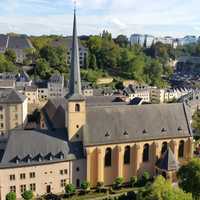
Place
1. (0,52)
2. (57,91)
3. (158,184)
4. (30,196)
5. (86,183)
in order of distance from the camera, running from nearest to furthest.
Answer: (158,184) → (30,196) → (86,183) → (57,91) → (0,52)

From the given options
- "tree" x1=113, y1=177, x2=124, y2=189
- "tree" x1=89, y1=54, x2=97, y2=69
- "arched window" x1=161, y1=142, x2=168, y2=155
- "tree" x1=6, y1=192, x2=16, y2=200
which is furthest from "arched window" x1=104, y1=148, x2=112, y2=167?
"tree" x1=89, y1=54, x2=97, y2=69

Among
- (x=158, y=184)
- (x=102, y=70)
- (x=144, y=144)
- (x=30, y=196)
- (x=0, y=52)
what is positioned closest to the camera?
(x=158, y=184)

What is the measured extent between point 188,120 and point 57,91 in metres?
70.6

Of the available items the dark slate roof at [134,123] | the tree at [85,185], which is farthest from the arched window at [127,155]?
the tree at [85,185]

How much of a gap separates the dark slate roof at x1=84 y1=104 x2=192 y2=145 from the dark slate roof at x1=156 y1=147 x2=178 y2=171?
12.8ft

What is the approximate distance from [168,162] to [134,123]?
32.7 ft

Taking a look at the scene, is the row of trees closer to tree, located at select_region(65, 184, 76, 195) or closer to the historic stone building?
the historic stone building

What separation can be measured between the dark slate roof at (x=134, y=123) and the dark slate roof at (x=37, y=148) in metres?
3.67

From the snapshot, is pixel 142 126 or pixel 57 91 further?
pixel 57 91

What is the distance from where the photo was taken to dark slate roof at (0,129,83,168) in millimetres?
63969

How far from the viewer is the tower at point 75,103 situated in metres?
66.0

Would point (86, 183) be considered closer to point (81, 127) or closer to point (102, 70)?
point (81, 127)

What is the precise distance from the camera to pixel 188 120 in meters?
77.9

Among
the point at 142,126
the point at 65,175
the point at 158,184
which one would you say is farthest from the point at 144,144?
the point at 158,184
